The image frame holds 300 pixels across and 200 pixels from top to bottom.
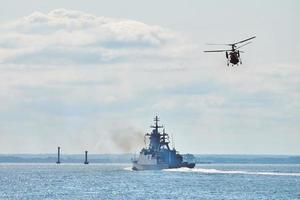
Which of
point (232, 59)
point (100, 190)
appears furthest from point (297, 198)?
point (232, 59)

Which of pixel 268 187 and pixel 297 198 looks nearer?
pixel 297 198

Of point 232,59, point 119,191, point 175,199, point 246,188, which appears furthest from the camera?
point 246,188

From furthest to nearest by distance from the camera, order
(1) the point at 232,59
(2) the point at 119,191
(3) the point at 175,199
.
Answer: (2) the point at 119,191 → (3) the point at 175,199 → (1) the point at 232,59

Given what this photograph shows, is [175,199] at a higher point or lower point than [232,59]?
lower

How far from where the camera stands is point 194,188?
163250 mm

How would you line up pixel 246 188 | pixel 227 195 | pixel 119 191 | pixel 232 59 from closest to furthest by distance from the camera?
pixel 232 59, pixel 227 195, pixel 119 191, pixel 246 188

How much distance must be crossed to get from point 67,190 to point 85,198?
2199 centimetres

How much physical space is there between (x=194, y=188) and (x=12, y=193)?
1137 inches

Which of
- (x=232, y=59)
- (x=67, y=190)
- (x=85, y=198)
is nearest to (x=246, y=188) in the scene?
(x=67, y=190)

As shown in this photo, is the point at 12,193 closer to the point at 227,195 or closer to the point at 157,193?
the point at 157,193

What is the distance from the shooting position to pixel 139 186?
564ft

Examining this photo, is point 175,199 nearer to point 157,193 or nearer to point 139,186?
point 157,193

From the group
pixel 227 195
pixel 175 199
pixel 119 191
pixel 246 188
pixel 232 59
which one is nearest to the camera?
pixel 232 59

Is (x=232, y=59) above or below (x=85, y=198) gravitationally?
above
